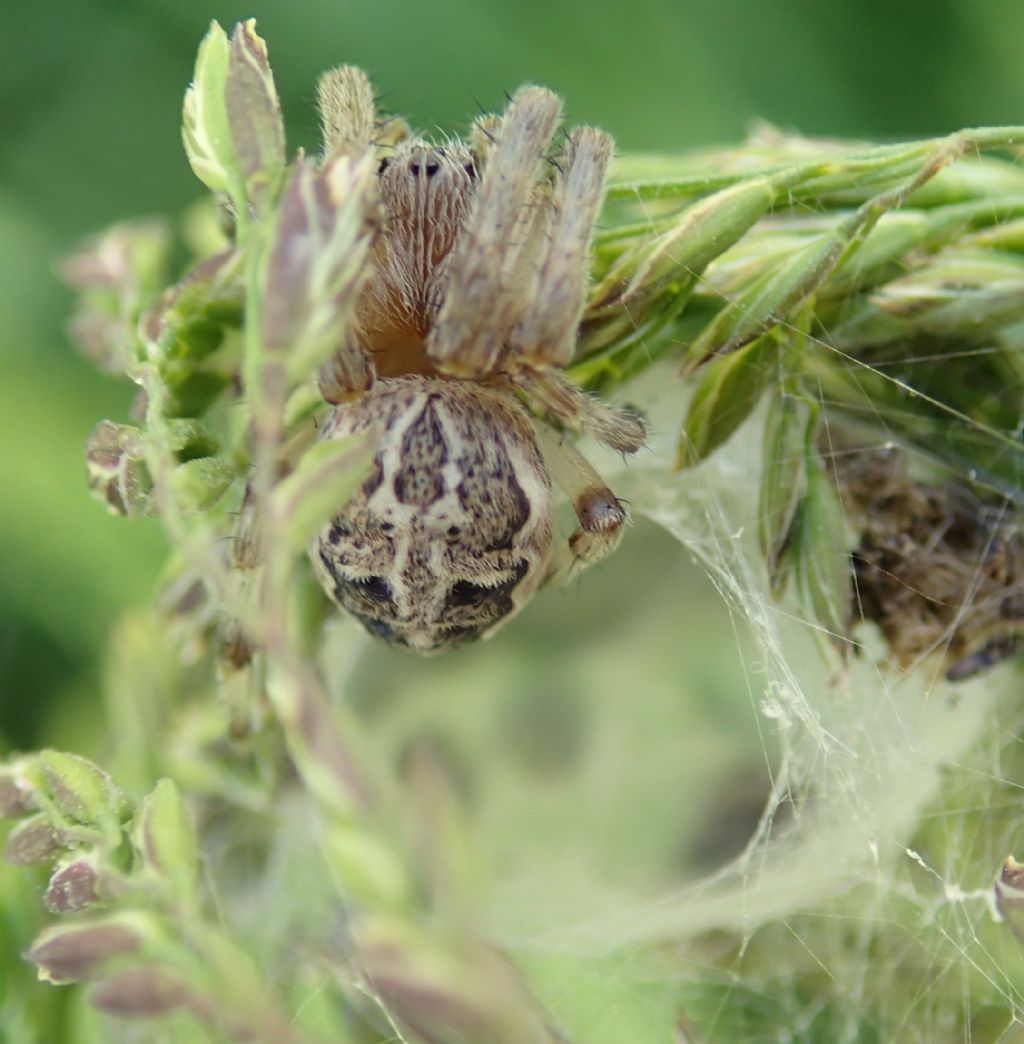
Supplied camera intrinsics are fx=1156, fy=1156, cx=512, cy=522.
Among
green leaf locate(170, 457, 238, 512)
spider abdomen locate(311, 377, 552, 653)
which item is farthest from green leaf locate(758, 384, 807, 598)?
green leaf locate(170, 457, 238, 512)

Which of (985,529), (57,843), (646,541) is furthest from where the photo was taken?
(646,541)

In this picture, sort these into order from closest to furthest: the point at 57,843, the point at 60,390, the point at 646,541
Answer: the point at 57,843, the point at 646,541, the point at 60,390

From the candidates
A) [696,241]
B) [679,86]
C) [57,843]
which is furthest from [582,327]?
[679,86]

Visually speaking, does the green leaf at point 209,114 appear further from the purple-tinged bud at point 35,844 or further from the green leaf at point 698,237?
the purple-tinged bud at point 35,844

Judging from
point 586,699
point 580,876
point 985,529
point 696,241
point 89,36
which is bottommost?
point 580,876

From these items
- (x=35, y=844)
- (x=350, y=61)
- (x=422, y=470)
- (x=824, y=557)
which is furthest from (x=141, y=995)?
(x=350, y=61)

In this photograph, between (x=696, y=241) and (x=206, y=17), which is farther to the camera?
(x=206, y=17)

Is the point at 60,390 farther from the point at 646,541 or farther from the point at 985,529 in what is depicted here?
the point at 985,529

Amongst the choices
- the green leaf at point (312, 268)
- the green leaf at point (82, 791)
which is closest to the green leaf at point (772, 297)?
the green leaf at point (312, 268)
